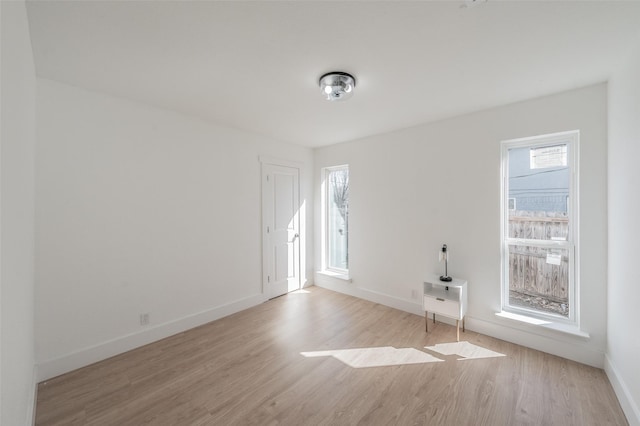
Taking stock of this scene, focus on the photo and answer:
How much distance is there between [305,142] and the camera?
14.0 ft

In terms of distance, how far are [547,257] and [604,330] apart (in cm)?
71

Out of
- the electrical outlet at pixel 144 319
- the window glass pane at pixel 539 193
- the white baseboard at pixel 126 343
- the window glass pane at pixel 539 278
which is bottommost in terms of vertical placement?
the white baseboard at pixel 126 343

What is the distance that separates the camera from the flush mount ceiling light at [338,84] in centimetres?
209

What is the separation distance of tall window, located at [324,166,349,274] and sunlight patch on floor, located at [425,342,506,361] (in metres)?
2.00

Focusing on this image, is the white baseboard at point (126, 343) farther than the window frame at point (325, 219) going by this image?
No

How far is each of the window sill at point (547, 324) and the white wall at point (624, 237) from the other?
19 centimetres

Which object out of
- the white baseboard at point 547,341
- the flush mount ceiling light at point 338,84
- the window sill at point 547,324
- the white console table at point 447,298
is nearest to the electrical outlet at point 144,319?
the flush mount ceiling light at point 338,84

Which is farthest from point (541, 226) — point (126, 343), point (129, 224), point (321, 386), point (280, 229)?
point (126, 343)

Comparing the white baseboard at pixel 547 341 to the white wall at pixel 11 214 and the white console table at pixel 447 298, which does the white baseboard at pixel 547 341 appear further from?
the white wall at pixel 11 214

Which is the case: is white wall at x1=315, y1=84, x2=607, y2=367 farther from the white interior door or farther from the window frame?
the white interior door

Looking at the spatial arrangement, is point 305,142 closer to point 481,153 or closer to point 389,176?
point 389,176

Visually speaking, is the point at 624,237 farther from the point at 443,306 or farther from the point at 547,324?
the point at 443,306

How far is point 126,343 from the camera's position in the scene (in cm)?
257

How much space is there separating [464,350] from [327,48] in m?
3.02
